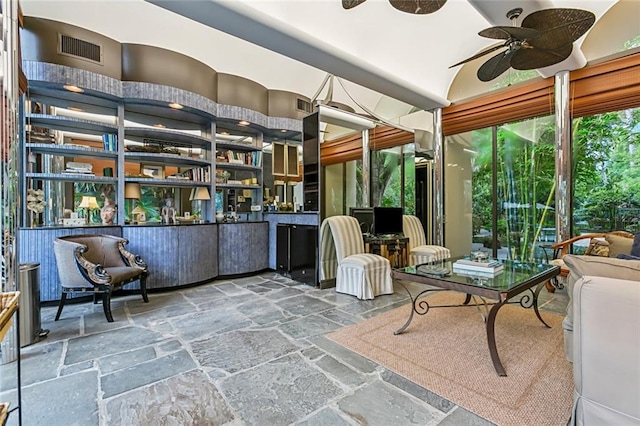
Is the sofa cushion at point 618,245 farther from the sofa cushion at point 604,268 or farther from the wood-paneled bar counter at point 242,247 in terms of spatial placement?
the wood-paneled bar counter at point 242,247

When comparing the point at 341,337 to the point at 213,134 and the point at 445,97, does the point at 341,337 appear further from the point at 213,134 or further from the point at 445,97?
the point at 445,97

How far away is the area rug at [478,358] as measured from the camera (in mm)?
1738

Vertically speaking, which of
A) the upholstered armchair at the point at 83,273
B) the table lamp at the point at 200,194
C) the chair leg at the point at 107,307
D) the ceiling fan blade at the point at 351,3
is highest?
the ceiling fan blade at the point at 351,3

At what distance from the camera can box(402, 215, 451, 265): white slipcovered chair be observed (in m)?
4.82

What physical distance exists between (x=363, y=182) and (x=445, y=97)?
2371 mm

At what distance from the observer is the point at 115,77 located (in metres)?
3.87

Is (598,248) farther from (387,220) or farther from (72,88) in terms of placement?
(72,88)

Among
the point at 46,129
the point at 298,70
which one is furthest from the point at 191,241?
the point at 298,70

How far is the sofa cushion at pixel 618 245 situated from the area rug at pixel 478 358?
0.85 metres

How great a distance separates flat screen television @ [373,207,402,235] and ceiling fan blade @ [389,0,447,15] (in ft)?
9.63

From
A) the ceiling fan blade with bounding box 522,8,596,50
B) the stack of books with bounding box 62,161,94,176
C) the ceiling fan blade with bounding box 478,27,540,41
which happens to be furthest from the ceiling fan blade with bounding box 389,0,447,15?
the stack of books with bounding box 62,161,94,176

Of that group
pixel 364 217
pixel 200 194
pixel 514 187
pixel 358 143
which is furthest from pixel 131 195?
pixel 514 187

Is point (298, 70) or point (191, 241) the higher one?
point (298, 70)

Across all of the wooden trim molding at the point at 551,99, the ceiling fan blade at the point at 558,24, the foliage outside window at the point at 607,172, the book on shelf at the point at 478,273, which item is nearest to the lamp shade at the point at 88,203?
the book on shelf at the point at 478,273
